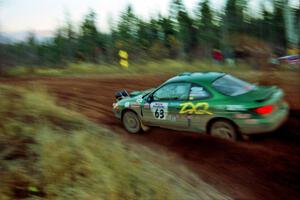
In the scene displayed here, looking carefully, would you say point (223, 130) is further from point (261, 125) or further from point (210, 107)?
point (261, 125)

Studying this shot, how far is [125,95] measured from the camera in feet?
26.6

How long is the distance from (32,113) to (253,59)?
9648 millimetres

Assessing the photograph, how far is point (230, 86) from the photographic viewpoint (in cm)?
651

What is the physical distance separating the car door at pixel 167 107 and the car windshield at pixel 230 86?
597mm

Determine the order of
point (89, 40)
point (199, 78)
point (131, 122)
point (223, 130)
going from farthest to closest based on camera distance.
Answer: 1. point (89, 40)
2. point (131, 122)
3. point (199, 78)
4. point (223, 130)

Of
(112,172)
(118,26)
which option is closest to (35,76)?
(118,26)

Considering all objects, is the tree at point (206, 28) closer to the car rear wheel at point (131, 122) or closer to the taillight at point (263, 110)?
the car rear wheel at point (131, 122)

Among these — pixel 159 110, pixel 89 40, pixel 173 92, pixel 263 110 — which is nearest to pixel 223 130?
pixel 263 110

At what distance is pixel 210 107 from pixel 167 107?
0.98 meters

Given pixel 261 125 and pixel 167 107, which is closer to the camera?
pixel 261 125

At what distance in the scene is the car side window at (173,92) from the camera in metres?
6.73

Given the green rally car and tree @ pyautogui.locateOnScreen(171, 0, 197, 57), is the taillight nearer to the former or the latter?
the green rally car

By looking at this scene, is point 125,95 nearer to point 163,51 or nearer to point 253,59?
point 253,59

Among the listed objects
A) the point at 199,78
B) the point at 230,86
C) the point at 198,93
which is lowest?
the point at 198,93
